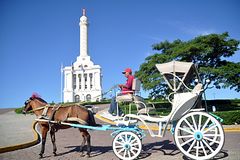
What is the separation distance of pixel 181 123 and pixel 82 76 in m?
89.0

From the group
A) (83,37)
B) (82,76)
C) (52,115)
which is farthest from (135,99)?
(83,37)

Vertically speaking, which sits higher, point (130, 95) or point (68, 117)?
point (130, 95)

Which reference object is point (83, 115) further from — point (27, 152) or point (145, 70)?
point (145, 70)

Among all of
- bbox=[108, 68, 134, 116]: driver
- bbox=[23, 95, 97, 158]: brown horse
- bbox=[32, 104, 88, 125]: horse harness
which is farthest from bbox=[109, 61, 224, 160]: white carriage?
bbox=[32, 104, 88, 125]: horse harness

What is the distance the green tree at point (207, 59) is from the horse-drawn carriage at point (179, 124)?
19.2m

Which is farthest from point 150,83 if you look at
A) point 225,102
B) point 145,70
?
point 225,102

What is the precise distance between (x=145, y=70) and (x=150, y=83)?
3.14 meters

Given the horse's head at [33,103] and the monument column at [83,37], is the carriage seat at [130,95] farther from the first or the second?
the monument column at [83,37]

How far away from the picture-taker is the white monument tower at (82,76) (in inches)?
3647

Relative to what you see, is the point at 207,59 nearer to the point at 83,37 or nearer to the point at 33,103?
the point at 33,103

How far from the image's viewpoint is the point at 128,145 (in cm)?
693

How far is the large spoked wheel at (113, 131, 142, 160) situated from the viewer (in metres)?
6.86

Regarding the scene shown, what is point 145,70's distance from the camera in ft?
97.7

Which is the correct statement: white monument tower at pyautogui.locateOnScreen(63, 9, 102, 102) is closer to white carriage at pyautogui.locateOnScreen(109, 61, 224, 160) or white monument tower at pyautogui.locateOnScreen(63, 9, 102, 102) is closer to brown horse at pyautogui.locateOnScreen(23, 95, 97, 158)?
brown horse at pyautogui.locateOnScreen(23, 95, 97, 158)
